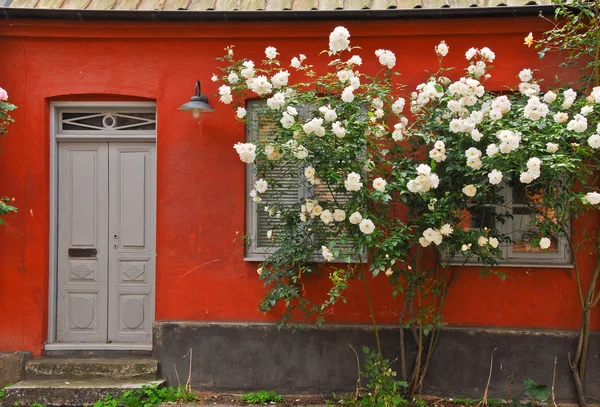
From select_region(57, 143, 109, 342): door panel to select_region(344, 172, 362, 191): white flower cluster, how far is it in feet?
10.4

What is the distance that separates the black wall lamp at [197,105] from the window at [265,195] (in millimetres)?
479

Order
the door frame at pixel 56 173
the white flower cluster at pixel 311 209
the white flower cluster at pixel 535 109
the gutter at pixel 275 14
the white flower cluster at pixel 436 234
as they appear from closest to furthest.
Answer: the white flower cluster at pixel 535 109, the white flower cluster at pixel 436 234, the white flower cluster at pixel 311 209, the gutter at pixel 275 14, the door frame at pixel 56 173

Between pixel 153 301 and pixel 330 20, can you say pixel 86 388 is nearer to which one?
pixel 153 301

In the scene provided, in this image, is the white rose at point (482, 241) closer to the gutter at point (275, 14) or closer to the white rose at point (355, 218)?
the white rose at point (355, 218)

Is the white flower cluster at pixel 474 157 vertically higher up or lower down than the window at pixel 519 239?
higher up

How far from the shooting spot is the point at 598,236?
594 cm

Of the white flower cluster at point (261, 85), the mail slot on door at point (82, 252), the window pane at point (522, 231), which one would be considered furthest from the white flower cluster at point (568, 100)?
the mail slot on door at point (82, 252)

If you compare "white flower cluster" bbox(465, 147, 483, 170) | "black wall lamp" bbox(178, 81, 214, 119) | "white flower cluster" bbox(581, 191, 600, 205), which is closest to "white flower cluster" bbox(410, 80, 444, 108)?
"white flower cluster" bbox(465, 147, 483, 170)

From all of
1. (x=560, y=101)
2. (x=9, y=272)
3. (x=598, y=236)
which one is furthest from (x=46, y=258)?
(x=598, y=236)

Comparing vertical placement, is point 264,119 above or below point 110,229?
above

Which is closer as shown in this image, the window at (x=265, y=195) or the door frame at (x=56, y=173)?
the window at (x=265, y=195)

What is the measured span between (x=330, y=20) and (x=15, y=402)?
5357mm

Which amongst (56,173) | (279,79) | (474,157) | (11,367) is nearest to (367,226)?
(474,157)

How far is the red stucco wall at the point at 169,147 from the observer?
6.30m
